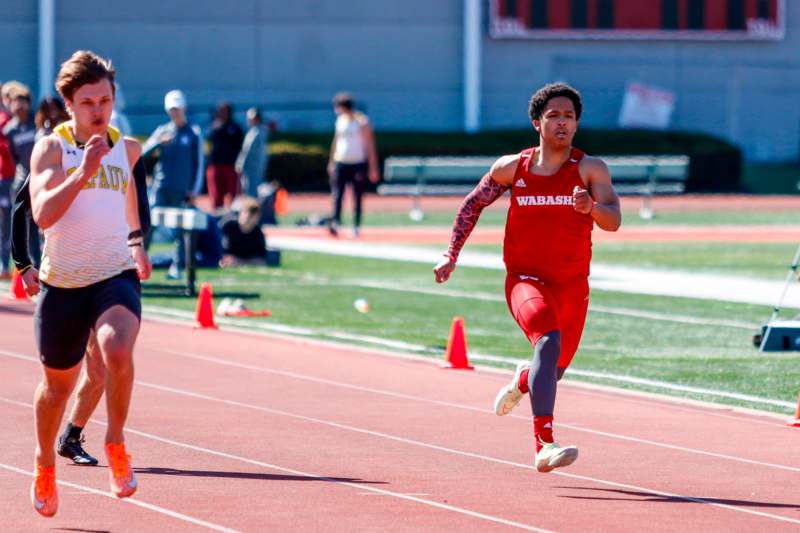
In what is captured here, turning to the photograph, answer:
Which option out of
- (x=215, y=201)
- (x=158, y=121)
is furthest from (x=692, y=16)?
(x=215, y=201)

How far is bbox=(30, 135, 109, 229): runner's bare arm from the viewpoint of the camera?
6.91 m

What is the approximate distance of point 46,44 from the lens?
42.3m

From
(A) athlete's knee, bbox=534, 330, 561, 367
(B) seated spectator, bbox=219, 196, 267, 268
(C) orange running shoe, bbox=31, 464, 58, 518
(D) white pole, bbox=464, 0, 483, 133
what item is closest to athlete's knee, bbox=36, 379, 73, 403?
(C) orange running shoe, bbox=31, 464, 58, 518

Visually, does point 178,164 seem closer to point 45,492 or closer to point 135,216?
point 135,216

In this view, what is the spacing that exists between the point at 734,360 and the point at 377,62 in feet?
103

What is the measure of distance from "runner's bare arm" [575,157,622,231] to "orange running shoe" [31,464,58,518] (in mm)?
2778

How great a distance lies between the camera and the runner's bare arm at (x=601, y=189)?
8383mm

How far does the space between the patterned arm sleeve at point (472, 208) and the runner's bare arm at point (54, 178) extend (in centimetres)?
237

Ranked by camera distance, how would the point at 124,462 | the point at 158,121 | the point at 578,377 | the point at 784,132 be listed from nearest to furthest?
the point at 124,462
the point at 578,377
the point at 158,121
the point at 784,132

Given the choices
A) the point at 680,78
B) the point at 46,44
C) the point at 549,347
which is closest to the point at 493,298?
the point at 549,347

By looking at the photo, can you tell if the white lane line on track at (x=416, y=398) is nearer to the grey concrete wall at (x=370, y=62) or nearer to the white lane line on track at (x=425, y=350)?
the white lane line on track at (x=425, y=350)

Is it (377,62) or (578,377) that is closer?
(578,377)

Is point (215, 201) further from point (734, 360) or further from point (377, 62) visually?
point (377, 62)

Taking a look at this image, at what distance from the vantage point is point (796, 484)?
842 cm
